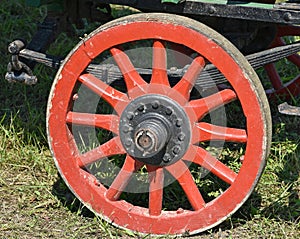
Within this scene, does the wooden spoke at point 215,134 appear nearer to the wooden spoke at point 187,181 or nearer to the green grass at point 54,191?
the wooden spoke at point 187,181

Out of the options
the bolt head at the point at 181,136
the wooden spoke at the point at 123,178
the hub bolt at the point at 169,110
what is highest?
the hub bolt at the point at 169,110

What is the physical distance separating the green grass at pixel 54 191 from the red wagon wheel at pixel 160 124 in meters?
0.15

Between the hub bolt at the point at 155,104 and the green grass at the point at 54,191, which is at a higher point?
the hub bolt at the point at 155,104

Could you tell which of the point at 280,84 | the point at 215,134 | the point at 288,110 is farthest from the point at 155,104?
the point at 280,84

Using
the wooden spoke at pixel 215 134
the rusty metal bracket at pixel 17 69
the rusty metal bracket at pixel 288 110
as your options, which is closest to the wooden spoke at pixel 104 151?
the wooden spoke at pixel 215 134

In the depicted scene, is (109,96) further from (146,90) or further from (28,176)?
(28,176)

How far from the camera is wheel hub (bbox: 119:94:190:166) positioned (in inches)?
137

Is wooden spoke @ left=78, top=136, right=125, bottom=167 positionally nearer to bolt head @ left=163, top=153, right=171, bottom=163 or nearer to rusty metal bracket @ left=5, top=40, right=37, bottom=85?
bolt head @ left=163, top=153, right=171, bottom=163

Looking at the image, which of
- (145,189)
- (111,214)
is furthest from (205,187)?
(111,214)

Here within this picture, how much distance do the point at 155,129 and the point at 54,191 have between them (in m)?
0.93

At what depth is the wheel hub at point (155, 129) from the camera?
137 inches

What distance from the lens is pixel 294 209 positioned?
397 centimetres

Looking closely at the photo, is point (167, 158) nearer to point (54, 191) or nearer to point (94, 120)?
point (94, 120)

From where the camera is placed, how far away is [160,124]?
3.50 m
